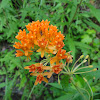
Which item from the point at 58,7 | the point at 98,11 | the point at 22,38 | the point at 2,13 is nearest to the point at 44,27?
the point at 22,38

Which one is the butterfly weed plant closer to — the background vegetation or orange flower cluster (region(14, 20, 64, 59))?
orange flower cluster (region(14, 20, 64, 59))

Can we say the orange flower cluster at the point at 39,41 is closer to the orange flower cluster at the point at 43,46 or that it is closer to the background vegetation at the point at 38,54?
the orange flower cluster at the point at 43,46

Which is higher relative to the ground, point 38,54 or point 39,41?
point 39,41

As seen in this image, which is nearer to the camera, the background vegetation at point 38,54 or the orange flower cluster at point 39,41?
the orange flower cluster at point 39,41

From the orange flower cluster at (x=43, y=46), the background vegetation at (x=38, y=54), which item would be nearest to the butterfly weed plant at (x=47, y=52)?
the orange flower cluster at (x=43, y=46)

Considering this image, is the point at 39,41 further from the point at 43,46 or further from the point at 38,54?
the point at 38,54

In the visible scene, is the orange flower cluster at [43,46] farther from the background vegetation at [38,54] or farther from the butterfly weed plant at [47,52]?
the background vegetation at [38,54]

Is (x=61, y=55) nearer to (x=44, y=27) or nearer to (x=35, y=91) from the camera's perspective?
(x=44, y=27)

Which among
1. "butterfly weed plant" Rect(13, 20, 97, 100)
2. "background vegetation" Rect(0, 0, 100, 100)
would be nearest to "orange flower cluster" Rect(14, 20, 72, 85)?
"butterfly weed plant" Rect(13, 20, 97, 100)

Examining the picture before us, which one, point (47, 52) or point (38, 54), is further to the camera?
point (38, 54)

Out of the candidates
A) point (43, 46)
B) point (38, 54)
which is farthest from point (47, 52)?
point (38, 54)

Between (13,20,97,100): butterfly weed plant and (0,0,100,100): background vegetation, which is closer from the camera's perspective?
(13,20,97,100): butterfly weed plant

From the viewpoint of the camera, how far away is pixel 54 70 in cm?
159

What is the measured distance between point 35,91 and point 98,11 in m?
2.62
